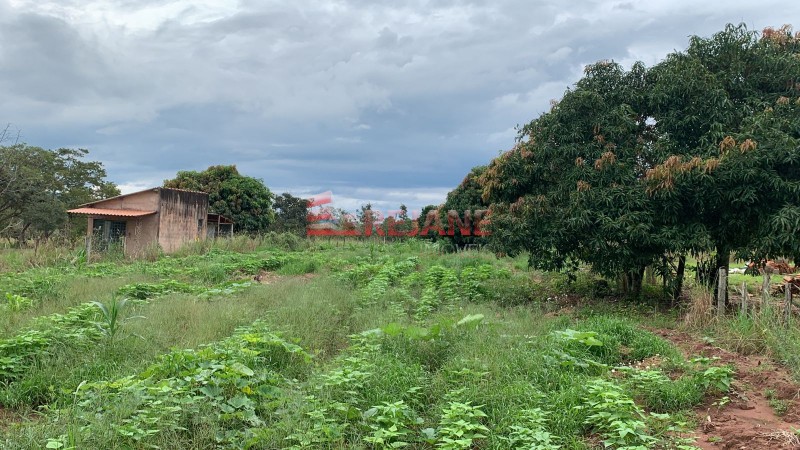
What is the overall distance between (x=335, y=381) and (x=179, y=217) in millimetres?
22248

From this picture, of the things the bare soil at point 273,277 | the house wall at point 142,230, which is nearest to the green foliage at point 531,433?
the bare soil at point 273,277

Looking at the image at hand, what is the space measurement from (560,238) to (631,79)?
3.68 m

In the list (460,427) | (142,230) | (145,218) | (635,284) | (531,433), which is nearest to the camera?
(531,433)

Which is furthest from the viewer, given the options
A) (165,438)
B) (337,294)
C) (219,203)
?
(219,203)

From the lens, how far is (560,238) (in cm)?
909

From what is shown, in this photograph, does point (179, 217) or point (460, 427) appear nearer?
point (460, 427)

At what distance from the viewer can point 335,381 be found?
4.40 metres

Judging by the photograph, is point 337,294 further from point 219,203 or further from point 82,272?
point 219,203

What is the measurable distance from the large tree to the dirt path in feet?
99.3

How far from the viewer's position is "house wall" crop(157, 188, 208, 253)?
76.6ft

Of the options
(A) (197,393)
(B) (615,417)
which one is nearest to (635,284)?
(B) (615,417)

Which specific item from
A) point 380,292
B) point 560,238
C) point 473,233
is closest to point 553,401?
point 560,238

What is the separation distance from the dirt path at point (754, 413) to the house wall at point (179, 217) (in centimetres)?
2174

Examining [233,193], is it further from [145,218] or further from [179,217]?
[145,218]
